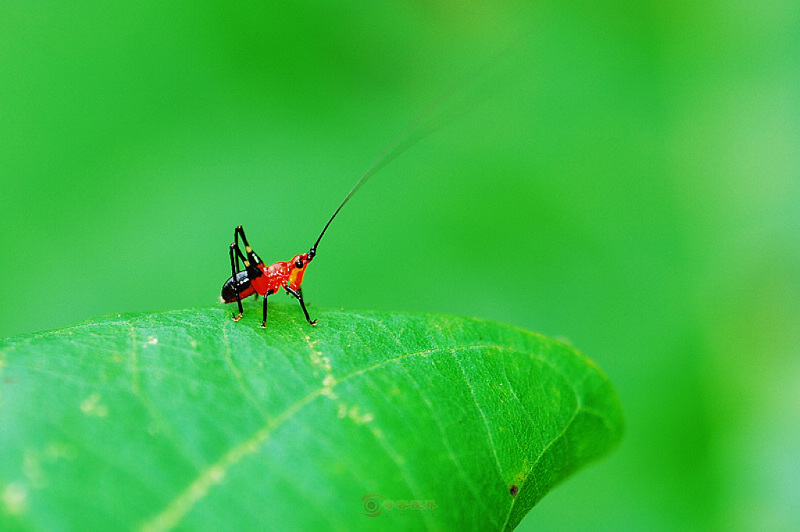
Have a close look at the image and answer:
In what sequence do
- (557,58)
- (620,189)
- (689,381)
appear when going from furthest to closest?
(557,58) < (620,189) < (689,381)

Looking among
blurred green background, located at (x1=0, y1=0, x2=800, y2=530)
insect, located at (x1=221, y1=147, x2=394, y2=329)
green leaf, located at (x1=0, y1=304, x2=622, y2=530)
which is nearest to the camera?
green leaf, located at (x1=0, y1=304, x2=622, y2=530)

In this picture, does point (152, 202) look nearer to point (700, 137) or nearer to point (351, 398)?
point (351, 398)

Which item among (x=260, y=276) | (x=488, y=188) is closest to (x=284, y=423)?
(x=260, y=276)

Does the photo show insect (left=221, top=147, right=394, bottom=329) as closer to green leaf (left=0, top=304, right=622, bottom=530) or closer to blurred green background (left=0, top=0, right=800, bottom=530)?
green leaf (left=0, top=304, right=622, bottom=530)

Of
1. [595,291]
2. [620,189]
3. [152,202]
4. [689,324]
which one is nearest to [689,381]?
[689,324]

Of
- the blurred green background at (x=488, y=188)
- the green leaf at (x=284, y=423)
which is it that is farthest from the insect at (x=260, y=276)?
the blurred green background at (x=488, y=188)

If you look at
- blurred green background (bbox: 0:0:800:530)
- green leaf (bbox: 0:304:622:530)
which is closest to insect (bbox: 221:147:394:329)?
green leaf (bbox: 0:304:622:530)

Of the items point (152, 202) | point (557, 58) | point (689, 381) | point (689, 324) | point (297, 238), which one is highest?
point (557, 58)
